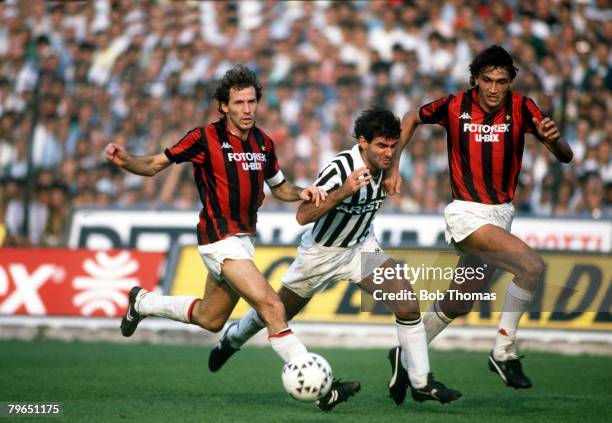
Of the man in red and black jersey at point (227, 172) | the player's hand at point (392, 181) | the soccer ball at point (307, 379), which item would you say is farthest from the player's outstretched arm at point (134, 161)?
the soccer ball at point (307, 379)

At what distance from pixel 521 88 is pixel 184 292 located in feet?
17.6

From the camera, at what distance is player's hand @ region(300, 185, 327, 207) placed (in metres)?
7.21

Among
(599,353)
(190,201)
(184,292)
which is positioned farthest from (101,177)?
(599,353)

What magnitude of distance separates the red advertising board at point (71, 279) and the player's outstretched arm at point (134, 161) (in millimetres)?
5057

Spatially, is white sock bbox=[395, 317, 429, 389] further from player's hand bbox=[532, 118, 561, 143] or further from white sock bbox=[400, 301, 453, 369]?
player's hand bbox=[532, 118, 561, 143]

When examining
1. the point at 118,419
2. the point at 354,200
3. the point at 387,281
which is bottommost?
the point at 118,419

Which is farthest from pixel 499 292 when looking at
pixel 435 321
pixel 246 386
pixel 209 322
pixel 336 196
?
pixel 336 196

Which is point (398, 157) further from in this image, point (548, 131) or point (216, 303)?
point (216, 303)

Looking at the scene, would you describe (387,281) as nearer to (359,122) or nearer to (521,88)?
(359,122)

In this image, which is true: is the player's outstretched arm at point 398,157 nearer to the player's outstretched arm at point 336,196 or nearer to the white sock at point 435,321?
the player's outstretched arm at point 336,196

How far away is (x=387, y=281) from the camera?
7.55 m

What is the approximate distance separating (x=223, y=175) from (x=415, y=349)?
195 cm

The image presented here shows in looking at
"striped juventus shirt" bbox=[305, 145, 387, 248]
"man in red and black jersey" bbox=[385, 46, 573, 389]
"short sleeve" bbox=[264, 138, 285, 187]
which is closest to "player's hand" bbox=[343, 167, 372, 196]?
"striped juventus shirt" bbox=[305, 145, 387, 248]

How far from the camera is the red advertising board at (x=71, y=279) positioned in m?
12.4
